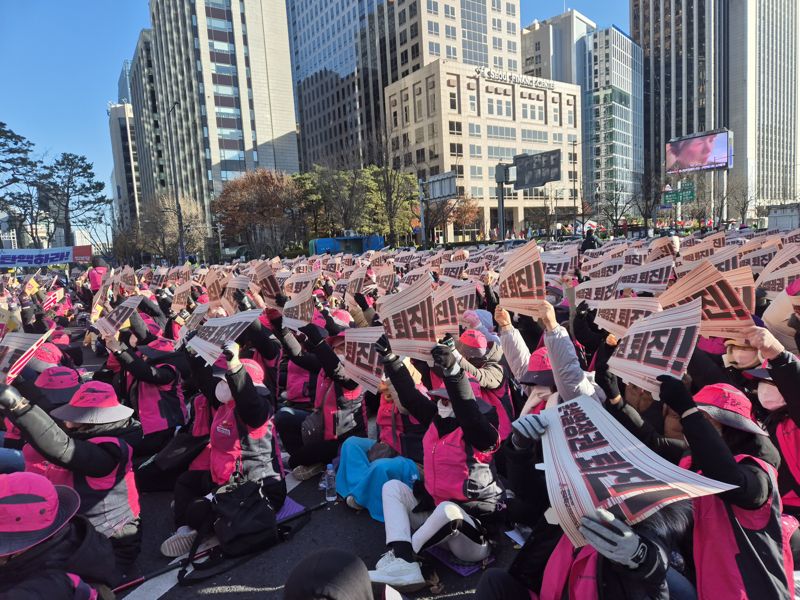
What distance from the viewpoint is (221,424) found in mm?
3785

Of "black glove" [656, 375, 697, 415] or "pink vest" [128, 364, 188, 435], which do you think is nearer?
"black glove" [656, 375, 697, 415]

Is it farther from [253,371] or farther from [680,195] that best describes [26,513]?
[680,195]

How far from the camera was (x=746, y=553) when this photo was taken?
79.5 inches

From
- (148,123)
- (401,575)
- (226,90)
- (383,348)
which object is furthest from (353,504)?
(148,123)

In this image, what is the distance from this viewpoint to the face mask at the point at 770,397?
2931 millimetres

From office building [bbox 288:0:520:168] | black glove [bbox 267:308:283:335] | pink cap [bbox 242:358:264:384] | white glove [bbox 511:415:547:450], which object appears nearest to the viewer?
white glove [bbox 511:415:547:450]

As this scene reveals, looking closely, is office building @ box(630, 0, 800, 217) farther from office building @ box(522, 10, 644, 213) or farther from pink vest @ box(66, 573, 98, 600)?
pink vest @ box(66, 573, 98, 600)

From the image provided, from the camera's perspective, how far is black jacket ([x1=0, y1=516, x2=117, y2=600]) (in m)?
2.22

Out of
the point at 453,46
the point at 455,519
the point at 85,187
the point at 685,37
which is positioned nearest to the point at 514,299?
the point at 455,519

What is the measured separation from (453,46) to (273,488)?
82966 mm

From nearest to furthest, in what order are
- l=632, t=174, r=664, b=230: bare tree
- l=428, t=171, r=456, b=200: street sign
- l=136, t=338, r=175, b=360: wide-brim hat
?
1. l=136, t=338, r=175, b=360: wide-brim hat
2. l=428, t=171, r=456, b=200: street sign
3. l=632, t=174, r=664, b=230: bare tree

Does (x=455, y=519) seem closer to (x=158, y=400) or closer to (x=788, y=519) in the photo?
(x=788, y=519)

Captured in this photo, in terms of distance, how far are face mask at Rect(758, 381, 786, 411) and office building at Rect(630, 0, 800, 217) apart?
126 m

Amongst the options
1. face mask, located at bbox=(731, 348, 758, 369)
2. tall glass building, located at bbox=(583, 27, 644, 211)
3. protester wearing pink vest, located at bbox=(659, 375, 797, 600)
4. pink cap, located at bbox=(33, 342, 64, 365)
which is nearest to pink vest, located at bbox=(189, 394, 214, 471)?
pink cap, located at bbox=(33, 342, 64, 365)
